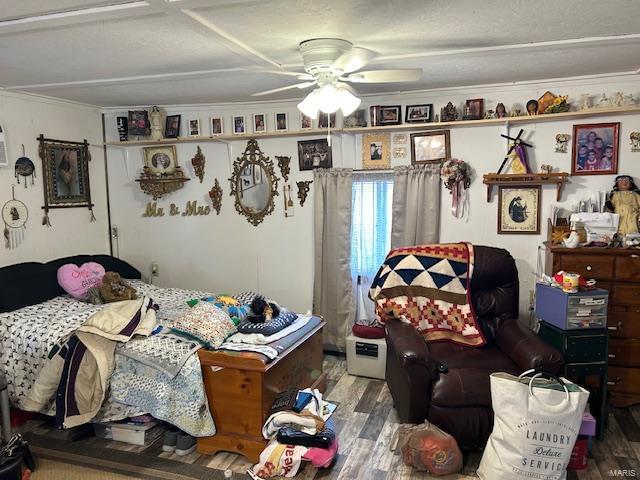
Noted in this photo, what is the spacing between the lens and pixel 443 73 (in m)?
3.37

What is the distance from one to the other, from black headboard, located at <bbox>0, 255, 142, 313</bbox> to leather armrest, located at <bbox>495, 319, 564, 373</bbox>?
10.8 feet

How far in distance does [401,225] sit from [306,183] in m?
0.95

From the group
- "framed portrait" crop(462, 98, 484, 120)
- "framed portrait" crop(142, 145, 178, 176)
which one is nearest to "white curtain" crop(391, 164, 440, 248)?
"framed portrait" crop(462, 98, 484, 120)

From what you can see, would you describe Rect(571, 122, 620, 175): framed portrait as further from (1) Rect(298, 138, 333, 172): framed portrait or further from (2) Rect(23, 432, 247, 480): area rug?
(2) Rect(23, 432, 247, 480): area rug

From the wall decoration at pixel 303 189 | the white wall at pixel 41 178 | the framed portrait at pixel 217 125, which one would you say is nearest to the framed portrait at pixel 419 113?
the wall decoration at pixel 303 189

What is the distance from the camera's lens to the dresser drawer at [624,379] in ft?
10.7

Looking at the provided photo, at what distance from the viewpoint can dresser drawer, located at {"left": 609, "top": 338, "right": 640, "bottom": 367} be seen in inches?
127

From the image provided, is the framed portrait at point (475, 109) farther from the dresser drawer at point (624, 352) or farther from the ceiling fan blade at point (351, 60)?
the dresser drawer at point (624, 352)

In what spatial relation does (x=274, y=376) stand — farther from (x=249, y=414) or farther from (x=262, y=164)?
(x=262, y=164)

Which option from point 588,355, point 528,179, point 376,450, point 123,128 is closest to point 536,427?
point 588,355

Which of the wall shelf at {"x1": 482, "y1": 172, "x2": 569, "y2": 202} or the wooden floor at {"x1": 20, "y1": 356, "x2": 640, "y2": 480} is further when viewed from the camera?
the wall shelf at {"x1": 482, "y1": 172, "x2": 569, "y2": 202}

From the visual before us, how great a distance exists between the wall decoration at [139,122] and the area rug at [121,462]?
9.28 feet

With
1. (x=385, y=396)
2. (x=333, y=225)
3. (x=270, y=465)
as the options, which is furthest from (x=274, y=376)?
(x=333, y=225)

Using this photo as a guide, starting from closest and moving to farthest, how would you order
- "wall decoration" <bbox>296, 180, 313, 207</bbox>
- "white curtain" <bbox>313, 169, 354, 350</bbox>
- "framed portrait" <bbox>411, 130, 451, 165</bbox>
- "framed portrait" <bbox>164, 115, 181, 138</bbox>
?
"framed portrait" <bbox>411, 130, 451, 165</bbox>
"white curtain" <bbox>313, 169, 354, 350</bbox>
"wall decoration" <bbox>296, 180, 313, 207</bbox>
"framed portrait" <bbox>164, 115, 181, 138</bbox>
